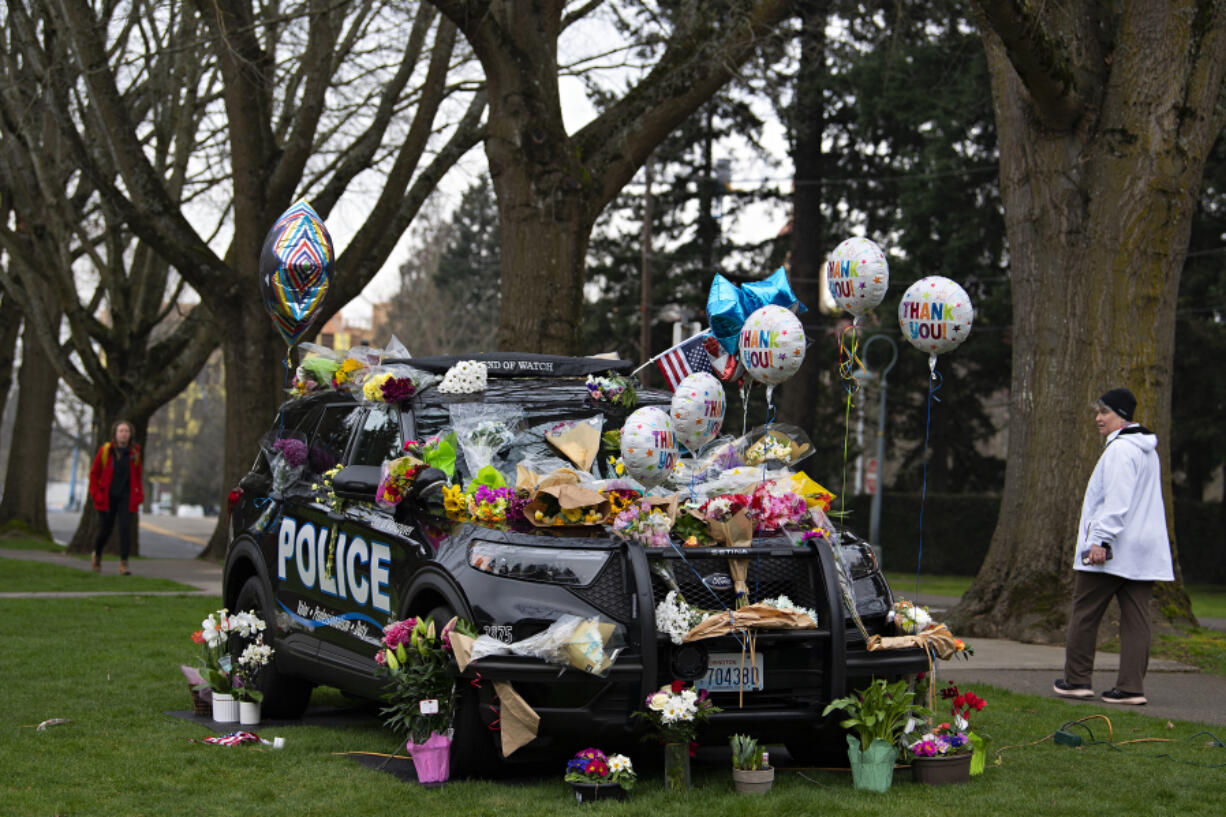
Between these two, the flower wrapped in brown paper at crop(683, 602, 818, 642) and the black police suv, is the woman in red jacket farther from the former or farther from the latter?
the flower wrapped in brown paper at crop(683, 602, 818, 642)

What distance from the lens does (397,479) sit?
662cm

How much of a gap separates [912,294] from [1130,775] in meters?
2.61

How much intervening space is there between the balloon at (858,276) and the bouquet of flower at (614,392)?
1267 mm

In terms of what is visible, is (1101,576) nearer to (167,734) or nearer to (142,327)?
(167,734)

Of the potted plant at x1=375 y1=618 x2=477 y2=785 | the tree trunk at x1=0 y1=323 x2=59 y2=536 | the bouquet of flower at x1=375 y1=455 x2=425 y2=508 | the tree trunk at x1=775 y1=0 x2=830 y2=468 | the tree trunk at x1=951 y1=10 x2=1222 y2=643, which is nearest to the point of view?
the potted plant at x1=375 y1=618 x2=477 y2=785

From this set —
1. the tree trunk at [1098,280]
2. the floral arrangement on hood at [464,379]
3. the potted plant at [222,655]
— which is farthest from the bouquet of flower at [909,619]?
the tree trunk at [1098,280]

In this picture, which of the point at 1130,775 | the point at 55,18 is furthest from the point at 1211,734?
the point at 55,18

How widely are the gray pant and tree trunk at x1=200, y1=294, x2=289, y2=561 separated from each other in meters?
11.5

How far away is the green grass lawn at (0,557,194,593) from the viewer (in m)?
15.9

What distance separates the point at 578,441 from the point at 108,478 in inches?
505

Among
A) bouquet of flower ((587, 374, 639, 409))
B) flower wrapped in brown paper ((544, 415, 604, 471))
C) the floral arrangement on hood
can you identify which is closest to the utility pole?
bouquet of flower ((587, 374, 639, 409))

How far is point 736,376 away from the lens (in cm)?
912

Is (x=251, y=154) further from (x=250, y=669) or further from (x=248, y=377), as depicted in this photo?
(x=250, y=669)

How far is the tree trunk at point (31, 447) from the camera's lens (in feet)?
96.2
